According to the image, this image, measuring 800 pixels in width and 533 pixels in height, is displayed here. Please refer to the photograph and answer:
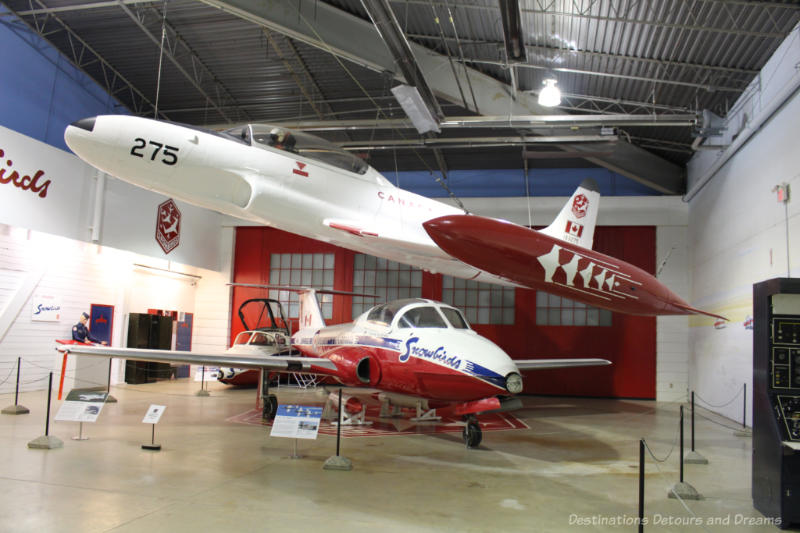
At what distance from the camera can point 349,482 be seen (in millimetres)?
5371

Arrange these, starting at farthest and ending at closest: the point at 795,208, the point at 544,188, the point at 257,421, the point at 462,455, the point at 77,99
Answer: the point at 544,188
the point at 77,99
the point at 257,421
the point at 795,208
the point at 462,455

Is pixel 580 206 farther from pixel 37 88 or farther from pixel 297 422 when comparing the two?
pixel 37 88

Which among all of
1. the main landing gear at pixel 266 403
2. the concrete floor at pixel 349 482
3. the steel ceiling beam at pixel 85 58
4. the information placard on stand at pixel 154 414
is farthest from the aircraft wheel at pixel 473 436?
the steel ceiling beam at pixel 85 58

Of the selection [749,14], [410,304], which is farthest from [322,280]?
[749,14]

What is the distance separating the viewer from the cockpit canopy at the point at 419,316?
302 inches

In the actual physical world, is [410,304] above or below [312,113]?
below

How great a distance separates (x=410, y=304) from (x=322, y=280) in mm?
8888

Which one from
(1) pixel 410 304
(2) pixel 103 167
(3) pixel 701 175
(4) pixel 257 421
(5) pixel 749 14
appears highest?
(5) pixel 749 14

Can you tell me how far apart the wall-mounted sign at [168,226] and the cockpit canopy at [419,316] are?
8.73m

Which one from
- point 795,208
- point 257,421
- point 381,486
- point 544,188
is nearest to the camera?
point 381,486

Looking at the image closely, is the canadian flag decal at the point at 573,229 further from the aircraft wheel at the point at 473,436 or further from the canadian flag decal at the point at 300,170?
the canadian flag decal at the point at 300,170

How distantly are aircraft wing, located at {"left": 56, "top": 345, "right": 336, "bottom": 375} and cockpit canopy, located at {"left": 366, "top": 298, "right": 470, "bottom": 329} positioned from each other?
1.14 meters

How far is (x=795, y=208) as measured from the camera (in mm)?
7906

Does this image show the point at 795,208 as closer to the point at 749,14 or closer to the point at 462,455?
the point at 749,14
